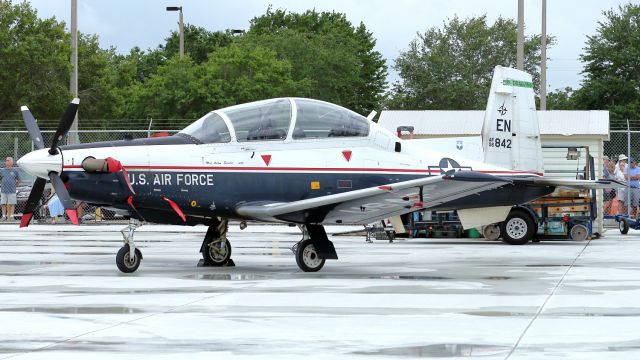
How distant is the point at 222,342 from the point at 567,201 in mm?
16208

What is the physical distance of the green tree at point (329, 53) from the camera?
8112 cm

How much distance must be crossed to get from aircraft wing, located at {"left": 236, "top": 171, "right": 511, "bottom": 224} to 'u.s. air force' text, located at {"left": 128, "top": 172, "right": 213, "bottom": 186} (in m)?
0.63

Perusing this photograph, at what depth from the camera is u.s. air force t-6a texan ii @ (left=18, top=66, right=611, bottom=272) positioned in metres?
15.3

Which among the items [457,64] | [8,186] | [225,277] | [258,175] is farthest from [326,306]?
[457,64]

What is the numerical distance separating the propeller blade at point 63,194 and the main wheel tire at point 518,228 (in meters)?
11.3

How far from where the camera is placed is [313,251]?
16.2 meters

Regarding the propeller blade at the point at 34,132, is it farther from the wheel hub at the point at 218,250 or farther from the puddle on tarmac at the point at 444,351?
the puddle on tarmac at the point at 444,351

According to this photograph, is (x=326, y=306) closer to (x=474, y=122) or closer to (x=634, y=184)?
(x=474, y=122)

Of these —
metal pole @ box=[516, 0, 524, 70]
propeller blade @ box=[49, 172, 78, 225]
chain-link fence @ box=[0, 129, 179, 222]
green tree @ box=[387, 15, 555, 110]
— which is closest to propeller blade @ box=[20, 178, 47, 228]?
propeller blade @ box=[49, 172, 78, 225]

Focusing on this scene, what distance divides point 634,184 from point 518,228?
7.31 m

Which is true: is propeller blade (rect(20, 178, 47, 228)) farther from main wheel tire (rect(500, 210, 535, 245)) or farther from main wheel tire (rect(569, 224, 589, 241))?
main wheel tire (rect(569, 224, 589, 241))

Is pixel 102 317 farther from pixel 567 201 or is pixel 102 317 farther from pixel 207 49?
pixel 207 49

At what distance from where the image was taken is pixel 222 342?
30.7 feet

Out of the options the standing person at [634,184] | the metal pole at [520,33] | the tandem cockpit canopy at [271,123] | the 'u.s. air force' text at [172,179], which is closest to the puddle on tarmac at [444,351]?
the 'u.s. air force' text at [172,179]
